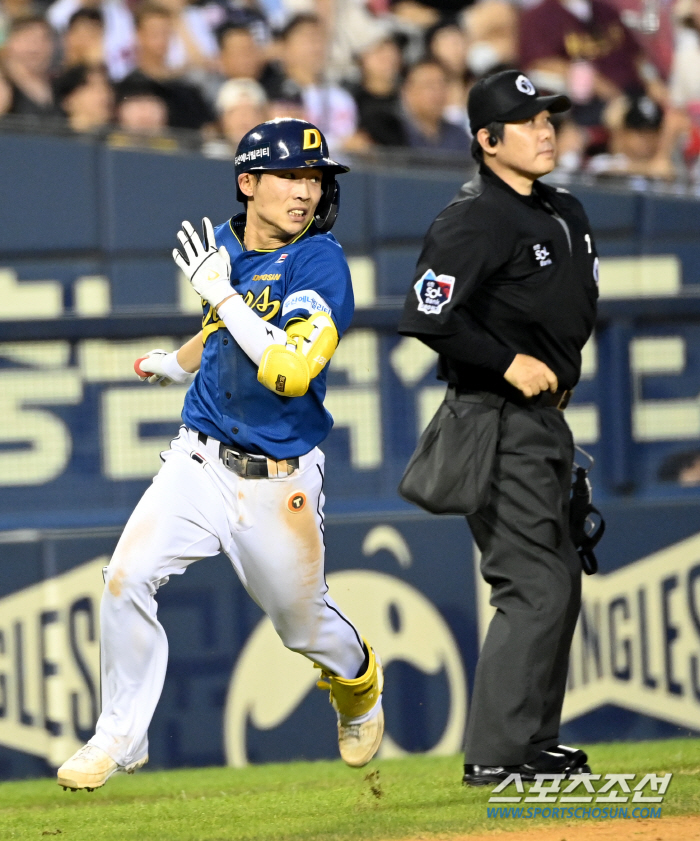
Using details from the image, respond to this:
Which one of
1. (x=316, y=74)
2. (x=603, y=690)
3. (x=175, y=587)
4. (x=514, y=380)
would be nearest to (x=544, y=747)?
(x=514, y=380)

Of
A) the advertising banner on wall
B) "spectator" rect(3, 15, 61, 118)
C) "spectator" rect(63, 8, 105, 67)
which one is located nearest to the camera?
the advertising banner on wall

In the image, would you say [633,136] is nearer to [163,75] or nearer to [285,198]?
[163,75]

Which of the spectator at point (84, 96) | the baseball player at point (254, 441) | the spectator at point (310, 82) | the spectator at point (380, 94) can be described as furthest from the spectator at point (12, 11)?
the baseball player at point (254, 441)

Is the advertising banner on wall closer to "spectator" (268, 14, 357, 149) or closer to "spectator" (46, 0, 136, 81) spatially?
"spectator" (268, 14, 357, 149)

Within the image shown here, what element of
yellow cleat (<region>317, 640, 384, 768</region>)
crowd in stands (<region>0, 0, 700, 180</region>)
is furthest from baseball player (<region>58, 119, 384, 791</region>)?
crowd in stands (<region>0, 0, 700, 180</region>)

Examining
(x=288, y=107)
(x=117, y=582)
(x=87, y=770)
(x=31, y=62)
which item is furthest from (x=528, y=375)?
(x=31, y=62)

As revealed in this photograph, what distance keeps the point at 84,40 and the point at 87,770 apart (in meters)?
5.02

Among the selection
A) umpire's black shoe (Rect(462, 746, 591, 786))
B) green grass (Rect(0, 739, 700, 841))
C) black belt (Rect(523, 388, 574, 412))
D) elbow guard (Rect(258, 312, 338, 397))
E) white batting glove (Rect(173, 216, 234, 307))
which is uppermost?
white batting glove (Rect(173, 216, 234, 307))

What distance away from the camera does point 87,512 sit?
206 inches

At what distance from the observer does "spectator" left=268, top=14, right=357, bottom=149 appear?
24.0 feet

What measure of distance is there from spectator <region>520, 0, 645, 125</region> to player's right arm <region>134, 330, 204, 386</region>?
455 centimetres

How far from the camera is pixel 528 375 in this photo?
12.0ft

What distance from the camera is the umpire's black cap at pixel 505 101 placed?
3793mm

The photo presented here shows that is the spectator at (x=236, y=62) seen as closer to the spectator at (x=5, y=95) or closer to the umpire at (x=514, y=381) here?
the spectator at (x=5, y=95)
